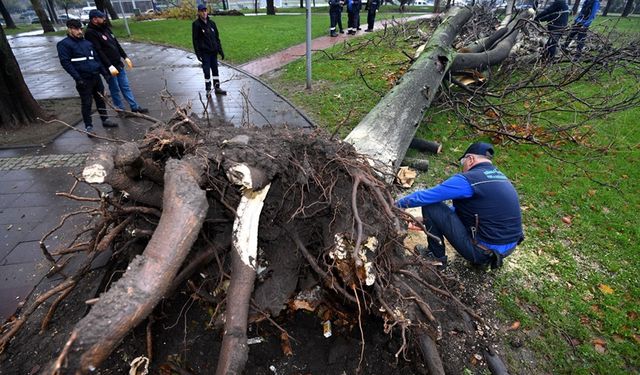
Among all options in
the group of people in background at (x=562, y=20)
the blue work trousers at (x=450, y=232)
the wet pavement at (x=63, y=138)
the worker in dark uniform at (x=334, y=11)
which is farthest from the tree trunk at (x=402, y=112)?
the worker in dark uniform at (x=334, y=11)

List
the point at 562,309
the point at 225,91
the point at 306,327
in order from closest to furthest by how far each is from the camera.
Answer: the point at 306,327
the point at 562,309
the point at 225,91

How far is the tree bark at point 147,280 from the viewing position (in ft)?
4.68

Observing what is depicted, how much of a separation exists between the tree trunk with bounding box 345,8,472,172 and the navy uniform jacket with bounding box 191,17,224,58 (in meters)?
4.13

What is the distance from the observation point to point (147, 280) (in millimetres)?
1634

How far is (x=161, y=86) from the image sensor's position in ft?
27.8

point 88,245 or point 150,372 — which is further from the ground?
point 88,245

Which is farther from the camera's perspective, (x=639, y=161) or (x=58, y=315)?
(x=639, y=161)

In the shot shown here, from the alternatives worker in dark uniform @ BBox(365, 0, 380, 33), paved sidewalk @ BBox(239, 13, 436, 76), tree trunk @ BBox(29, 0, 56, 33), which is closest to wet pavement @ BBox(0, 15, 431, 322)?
paved sidewalk @ BBox(239, 13, 436, 76)

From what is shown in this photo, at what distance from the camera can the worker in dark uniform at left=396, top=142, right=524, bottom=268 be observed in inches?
114

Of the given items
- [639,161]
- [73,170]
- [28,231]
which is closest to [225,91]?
[73,170]

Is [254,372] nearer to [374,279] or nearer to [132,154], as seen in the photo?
[374,279]

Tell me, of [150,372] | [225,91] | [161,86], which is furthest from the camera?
[161,86]

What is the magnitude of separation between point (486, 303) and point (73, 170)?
552cm

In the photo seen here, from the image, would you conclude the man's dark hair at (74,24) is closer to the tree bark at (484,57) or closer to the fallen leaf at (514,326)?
the tree bark at (484,57)
